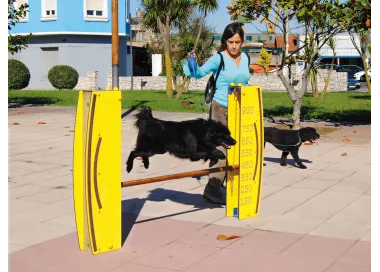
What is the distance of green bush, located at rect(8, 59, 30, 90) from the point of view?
37872 millimetres

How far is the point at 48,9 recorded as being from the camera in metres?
43.0

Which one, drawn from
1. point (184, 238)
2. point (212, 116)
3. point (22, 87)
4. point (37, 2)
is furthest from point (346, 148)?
point (37, 2)

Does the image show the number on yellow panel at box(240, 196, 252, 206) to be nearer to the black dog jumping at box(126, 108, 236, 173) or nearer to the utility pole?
the black dog jumping at box(126, 108, 236, 173)

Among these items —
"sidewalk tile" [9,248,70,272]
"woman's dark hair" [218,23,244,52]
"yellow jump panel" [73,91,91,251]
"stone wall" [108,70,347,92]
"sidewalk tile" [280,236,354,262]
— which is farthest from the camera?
"stone wall" [108,70,347,92]

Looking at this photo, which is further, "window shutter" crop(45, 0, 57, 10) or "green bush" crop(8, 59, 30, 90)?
"window shutter" crop(45, 0, 57, 10)

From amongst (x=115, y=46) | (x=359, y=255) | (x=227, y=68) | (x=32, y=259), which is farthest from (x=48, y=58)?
(x=359, y=255)

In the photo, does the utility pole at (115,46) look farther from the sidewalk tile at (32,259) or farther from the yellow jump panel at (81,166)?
the sidewalk tile at (32,259)

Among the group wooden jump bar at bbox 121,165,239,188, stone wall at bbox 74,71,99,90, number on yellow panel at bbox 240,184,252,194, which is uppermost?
wooden jump bar at bbox 121,165,239,188

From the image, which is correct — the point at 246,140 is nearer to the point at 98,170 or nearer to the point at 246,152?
the point at 246,152

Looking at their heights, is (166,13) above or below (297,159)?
above

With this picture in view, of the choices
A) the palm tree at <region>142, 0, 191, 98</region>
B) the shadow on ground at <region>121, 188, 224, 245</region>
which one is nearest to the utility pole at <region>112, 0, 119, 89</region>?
the shadow on ground at <region>121, 188, 224, 245</region>

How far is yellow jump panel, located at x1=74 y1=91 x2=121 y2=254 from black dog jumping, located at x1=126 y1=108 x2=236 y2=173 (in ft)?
2.65

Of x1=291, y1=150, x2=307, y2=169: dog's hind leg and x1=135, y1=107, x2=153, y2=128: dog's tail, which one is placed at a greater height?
x1=135, y1=107, x2=153, y2=128: dog's tail

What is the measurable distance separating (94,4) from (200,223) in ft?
127
